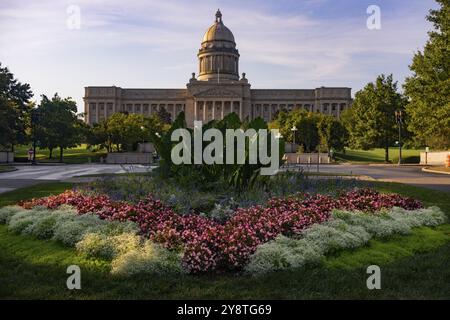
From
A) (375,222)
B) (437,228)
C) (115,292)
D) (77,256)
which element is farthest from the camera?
(437,228)

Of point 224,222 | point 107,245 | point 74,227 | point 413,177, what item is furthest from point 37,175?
point 107,245

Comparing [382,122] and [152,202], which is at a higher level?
[382,122]

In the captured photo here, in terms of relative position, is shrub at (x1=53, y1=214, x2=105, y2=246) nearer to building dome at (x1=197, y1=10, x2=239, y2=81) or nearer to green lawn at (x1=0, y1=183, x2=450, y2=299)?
green lawn at (x1=0, y1=183, x2=450, y2=299)

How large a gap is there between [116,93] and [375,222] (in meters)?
151

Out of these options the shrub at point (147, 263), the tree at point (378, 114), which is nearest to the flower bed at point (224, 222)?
the shrub at point (147, 263)

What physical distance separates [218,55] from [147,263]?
152437mm

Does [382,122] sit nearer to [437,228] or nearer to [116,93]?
[437,228]

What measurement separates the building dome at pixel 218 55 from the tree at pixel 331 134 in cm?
7953

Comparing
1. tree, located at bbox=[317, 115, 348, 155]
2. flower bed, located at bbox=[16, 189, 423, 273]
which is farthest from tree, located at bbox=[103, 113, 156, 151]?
flower bed, located at bbox=[16, 189, 423, 273]

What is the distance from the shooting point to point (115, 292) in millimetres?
6875

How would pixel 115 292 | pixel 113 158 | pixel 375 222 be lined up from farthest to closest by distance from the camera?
1. pixel 113 158
2. pixel 375 222
3. pixel 115 292

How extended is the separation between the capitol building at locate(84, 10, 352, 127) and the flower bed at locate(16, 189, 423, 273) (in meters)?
134

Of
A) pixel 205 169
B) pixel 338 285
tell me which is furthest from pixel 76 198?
pixel 338 285
